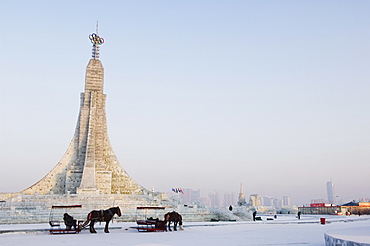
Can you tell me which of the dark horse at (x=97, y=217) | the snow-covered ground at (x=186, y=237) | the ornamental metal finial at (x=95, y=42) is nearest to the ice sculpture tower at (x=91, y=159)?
the ornamental metal finial at (x=95, y=42)

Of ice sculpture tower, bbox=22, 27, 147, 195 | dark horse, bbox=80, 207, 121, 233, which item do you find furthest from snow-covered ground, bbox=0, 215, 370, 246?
ice sculpture tower, bbox=22, 27, 147, 195

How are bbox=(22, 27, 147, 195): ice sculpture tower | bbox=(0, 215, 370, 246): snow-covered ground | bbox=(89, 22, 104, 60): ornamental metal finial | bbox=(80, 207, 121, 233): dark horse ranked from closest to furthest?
bbox=(0, 215, 370, 246): snow-covered ground → bbox=(80, 207, 121, 233): dark horse → bbox=(22, 27, 147, 195): ice sculpture tower → bbox=(89, 22, 104, 60): ornamental metal finial

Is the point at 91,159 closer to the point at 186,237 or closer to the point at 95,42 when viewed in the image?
the point at 95,42

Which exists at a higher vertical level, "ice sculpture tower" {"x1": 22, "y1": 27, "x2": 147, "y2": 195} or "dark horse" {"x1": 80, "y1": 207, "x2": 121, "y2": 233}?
"ice sculpture tower" {"x1": 22, "y1": 27, "x2": 147, "y2": 195}

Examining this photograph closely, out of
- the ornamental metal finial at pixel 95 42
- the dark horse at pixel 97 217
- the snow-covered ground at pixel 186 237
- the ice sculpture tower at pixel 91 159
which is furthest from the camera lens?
the ornamental metal finial at pixel 95 42

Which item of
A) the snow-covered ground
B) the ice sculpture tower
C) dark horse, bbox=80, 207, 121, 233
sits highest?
the ice sculpture tower

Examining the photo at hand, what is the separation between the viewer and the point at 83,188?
26.5 meters

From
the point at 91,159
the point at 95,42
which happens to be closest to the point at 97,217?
the point at 91,159

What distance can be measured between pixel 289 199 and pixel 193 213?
98924 millimetres

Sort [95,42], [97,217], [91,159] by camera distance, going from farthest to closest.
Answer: [95,42] → [91,159] → [97,217]

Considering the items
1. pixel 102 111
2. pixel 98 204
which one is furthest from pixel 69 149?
pixel 98 204

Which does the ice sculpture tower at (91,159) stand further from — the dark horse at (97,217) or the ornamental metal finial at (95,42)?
the dark horse at (97,217)

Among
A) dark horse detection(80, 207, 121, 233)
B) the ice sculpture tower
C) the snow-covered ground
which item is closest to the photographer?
→ the snow-covered ground

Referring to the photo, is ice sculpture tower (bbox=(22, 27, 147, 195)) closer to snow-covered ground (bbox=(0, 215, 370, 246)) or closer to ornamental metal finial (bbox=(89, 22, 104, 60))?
ornamental metal finial (bbox=(89, 22, 104, 60))
